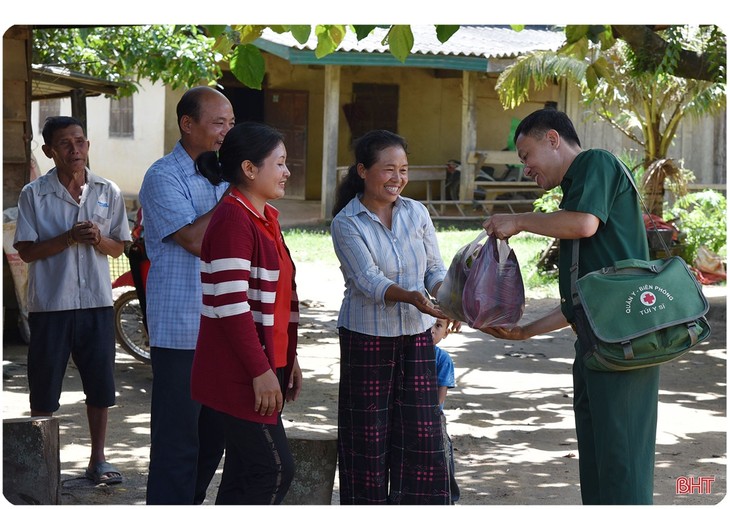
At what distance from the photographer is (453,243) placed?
14.9m

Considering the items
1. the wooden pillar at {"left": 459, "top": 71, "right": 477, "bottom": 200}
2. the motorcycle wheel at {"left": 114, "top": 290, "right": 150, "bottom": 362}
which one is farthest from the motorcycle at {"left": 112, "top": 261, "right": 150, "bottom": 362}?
the wooden pillar at {"left": 459, "top": 71, "right": 477, "bottom": 200}

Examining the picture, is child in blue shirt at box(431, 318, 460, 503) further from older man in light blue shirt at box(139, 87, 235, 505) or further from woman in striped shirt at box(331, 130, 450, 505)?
older man in light blue shirt at box(139, 87, 235, 505)

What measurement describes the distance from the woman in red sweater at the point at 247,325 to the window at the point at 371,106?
16.8 metres

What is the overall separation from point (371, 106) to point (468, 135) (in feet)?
8.56

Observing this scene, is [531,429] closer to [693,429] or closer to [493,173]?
[693,429]

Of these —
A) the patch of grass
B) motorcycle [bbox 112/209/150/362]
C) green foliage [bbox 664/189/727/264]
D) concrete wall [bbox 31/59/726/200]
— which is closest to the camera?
motorcycle [bbox 112/209/150/362]

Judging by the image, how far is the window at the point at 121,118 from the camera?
66.1 feet

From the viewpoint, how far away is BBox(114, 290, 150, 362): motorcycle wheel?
747 centimetres

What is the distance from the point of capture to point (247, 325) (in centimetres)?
338

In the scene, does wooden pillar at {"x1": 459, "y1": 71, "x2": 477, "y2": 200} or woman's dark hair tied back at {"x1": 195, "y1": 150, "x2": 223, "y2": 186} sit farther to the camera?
wooden pillar at {"x1": 459, "y1": 71, "x2": 477, "y2": 200}

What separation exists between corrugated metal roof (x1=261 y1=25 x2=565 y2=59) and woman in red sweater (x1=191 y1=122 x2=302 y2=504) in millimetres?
11763

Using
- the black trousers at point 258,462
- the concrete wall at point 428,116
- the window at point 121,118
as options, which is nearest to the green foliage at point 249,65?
the black trousers at point 258,462

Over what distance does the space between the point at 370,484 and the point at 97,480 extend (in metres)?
1.64

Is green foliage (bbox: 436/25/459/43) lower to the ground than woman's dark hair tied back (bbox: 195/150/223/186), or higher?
higher
